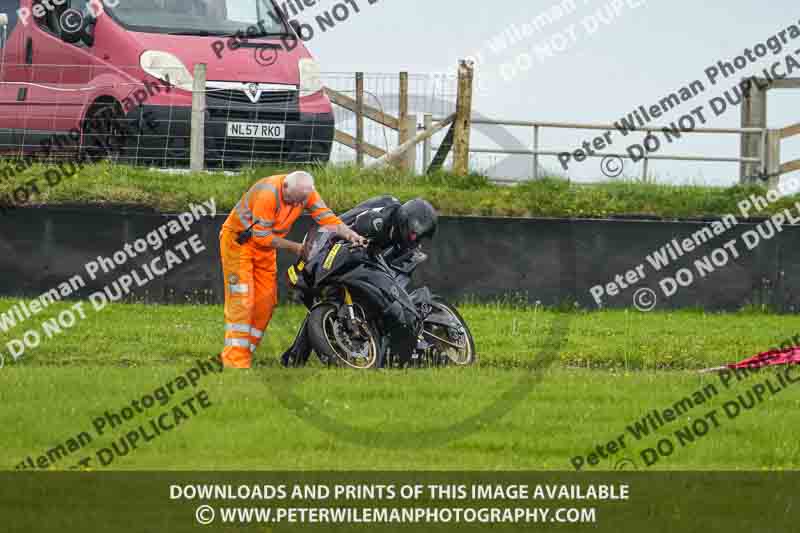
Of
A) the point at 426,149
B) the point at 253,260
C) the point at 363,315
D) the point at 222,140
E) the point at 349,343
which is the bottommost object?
the point at 349,343

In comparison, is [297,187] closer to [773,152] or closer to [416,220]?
[416,220]

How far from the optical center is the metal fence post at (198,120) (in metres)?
18.6

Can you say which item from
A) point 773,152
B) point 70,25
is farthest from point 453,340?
point 773,152

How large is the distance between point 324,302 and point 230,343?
953mm

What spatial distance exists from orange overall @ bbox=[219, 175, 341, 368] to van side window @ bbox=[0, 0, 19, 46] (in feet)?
26.4

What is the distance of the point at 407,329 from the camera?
478 inches

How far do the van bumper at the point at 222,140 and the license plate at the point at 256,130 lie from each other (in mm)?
51

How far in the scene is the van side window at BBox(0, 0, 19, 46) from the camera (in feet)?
64.6

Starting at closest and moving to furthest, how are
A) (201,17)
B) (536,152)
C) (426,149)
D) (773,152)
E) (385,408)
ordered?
(385,408) → (201,17) → (426,149) → (536,152) → (773,152)

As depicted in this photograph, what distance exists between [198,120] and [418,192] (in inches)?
113

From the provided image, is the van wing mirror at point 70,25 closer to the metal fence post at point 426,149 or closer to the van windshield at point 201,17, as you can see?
the van windshield at point 201,17

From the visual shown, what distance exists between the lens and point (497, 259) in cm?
1742

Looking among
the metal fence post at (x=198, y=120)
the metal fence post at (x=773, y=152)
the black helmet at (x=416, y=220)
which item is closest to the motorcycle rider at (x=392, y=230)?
the black helmet at (x=416, y=220)

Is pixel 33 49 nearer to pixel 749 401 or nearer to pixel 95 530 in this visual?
pixel 749 401
